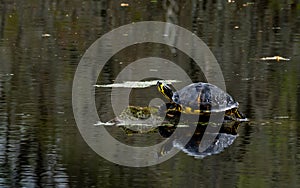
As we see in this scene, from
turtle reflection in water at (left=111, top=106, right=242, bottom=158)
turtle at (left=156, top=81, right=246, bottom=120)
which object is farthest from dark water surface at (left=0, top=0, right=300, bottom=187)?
turtle at (left=156, top=81, right=246, bottom=120)

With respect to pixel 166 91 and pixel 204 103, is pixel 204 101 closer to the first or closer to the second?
pixel 204 103

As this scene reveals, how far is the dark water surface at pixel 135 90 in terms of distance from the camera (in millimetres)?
5672

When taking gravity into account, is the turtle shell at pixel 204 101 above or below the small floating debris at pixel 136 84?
above

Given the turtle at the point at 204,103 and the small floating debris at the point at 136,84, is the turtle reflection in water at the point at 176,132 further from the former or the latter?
the small floating debris at the point at 136,84

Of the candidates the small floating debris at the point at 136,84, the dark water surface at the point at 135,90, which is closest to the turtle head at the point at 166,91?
the dark water surface at the point at 135,90

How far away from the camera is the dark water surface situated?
18.6 ft

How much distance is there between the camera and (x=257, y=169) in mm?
5742

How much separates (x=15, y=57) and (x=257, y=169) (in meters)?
5.46

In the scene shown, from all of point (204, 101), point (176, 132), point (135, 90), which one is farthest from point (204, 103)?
point (135, 90)

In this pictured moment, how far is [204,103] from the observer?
285 inches

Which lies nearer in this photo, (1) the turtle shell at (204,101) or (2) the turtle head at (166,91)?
(1) the turtle shell at (204,101)

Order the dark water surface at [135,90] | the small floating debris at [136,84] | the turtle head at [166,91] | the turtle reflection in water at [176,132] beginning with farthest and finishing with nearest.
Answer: the small floating debris at [136,84]
the turtle head at [166,91]
the turtle reflection in water at [176,132]
the dark water surface at [135,90]

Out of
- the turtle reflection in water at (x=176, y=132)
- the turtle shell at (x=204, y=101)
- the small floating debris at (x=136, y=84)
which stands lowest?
the turtle reflection in water at (x=176, y=132)

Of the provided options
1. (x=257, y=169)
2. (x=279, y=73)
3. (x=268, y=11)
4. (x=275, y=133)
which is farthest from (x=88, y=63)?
(x=268, y=11)
